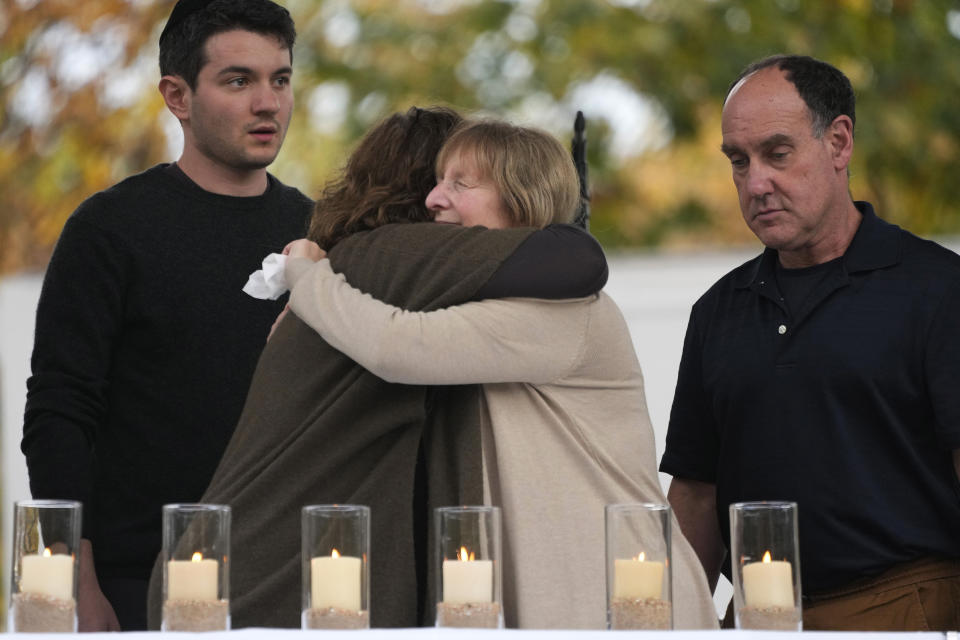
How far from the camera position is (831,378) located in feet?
8.71

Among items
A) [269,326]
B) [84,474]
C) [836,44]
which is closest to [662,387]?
[269,326]

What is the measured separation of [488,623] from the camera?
178 cm

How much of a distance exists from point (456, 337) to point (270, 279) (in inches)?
16.6

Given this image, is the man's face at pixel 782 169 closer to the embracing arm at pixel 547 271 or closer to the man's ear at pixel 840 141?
the man's ear at pixel 840 141

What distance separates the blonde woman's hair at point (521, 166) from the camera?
91.7 inches

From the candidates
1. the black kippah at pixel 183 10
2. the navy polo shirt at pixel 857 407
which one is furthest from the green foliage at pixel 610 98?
the navy polo shirt at pixel 857 407

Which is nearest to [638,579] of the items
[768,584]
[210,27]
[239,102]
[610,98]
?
[768,584]

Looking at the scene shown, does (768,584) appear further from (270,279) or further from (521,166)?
(270,279)

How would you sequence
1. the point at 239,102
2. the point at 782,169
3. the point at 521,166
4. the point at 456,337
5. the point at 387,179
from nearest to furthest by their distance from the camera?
the point at 456,337 → the point at 521,166 → the point at 387,179 → the point at 782,169 → the point at 239,102

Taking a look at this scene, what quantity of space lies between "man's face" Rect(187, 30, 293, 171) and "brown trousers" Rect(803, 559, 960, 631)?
142cm

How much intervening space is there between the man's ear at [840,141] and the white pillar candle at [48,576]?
1597 mm

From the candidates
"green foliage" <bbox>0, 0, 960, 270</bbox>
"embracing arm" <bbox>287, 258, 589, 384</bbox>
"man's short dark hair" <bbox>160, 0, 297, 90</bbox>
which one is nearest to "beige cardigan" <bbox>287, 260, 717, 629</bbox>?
"embracing arm" <bbox>287, 258, 589, 384</bbox>

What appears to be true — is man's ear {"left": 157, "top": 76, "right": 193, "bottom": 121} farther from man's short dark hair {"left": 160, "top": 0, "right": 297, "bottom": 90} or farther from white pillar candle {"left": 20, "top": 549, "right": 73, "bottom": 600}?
white pillar candle {"left": 20, "top": 549, "right": 73, "bottom": 600}

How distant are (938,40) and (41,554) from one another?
8052mm
